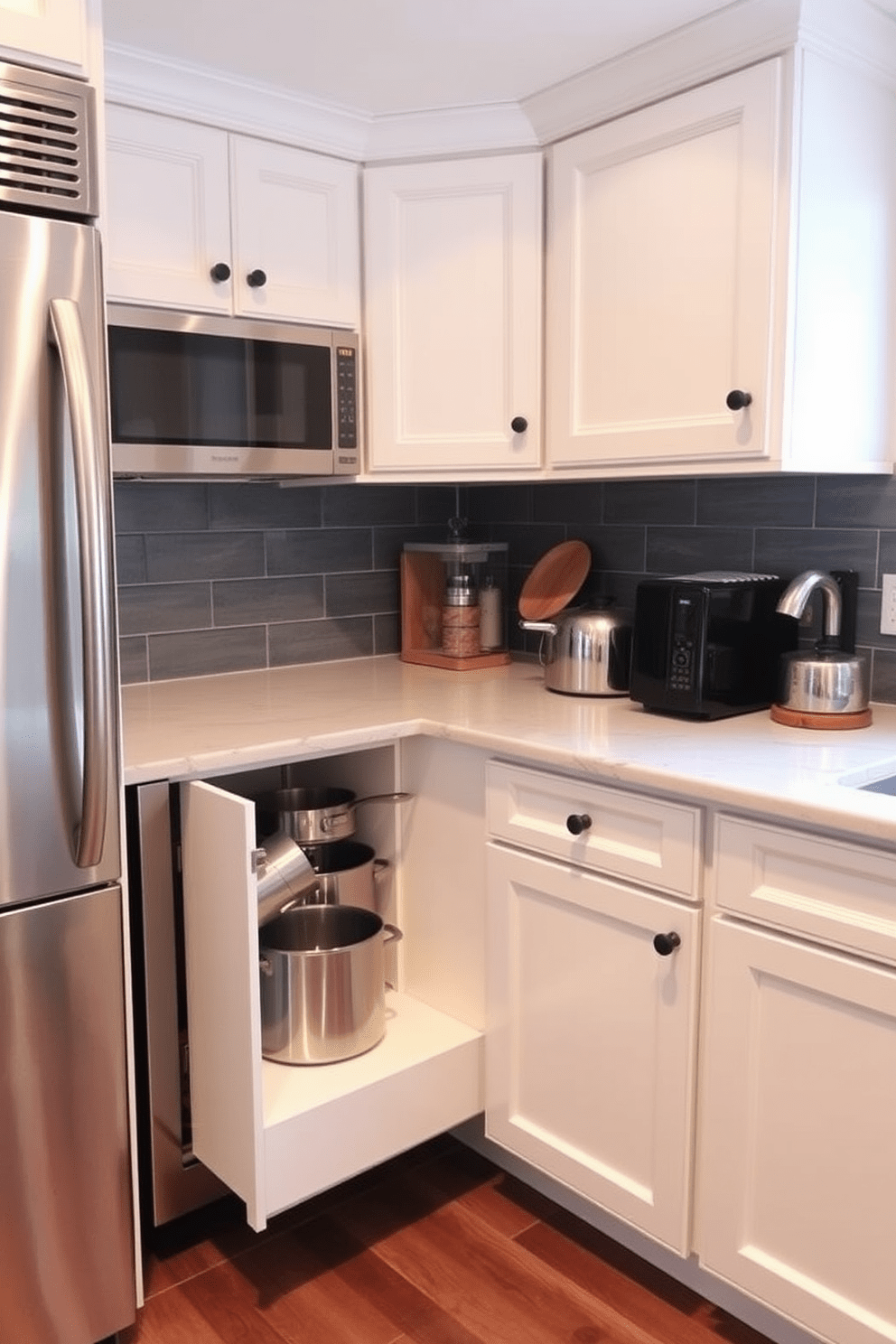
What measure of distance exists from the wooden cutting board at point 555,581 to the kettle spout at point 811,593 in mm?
602

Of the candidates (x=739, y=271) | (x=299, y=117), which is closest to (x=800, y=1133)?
(x=739, y=271)

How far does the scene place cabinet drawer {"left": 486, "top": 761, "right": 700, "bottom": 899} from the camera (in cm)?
164

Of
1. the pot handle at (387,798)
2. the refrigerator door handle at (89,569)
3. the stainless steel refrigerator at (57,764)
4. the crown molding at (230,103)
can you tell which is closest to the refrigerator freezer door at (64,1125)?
the stainless steel refrigerator at (57,764)

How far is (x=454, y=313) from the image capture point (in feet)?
7.44

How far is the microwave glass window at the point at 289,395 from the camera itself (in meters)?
2.15

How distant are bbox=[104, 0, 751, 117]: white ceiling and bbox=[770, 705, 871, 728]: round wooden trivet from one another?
1.15 metres

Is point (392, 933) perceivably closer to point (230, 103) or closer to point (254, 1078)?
point (254, 1078)

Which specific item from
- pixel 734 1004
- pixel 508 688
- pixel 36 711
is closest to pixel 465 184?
pixel 508 688

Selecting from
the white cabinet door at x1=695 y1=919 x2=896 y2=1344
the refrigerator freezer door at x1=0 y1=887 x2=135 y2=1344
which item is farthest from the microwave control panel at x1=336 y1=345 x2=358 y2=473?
the white cabinet door at x1=695 y1=919 x2=896 y2=1344

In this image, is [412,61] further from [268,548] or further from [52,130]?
[268,548]

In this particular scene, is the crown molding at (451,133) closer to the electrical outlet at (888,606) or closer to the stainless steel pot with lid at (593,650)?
the stainless steel pot with lid at (593,650)

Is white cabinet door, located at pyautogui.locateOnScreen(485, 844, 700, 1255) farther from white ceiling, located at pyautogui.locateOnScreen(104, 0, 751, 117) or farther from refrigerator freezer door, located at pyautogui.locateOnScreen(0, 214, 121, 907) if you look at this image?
white ceiling, located at pyautogui.locateOnScreen(104, 0, 751, 117)

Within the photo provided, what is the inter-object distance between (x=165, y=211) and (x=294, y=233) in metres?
Answer: 0.27

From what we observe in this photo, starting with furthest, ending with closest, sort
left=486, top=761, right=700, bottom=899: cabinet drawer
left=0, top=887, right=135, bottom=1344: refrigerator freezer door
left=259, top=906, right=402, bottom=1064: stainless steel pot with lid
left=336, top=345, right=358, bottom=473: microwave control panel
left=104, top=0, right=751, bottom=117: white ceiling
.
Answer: left=336, top=345, right=358, bottom=473: microwave control panel, left=259, top=906, right=402, bottom=1064: stainless steel pot with lid, left=104, top=0, right=751, bottom=117: white ceiling, left=486, top=761, right=700, bottom=899: cabinet drawer, left=0, top=887, right=135, bottom=1344: refrigerator freezer door
